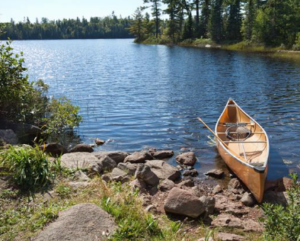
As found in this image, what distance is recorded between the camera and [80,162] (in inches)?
383

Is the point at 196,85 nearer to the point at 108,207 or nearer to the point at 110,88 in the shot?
the point at 110,88

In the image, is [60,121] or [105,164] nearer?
[105,164]

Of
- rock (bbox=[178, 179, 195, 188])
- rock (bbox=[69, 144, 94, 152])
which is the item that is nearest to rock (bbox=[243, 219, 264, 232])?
rock (bbox=[178, 179, 195, 188])

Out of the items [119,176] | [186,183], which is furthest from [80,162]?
[186,183]

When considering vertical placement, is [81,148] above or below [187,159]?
above

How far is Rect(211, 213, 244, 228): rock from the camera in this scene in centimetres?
747

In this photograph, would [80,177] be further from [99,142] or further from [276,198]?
[99,142]

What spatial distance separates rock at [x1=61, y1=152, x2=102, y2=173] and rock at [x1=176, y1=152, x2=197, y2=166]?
3864 millimetres

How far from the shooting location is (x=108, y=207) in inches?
240

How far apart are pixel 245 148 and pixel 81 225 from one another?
876 centimetres

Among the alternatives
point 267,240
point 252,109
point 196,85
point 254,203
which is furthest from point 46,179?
point 196,85

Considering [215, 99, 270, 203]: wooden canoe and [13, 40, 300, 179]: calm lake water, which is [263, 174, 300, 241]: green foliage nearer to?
[215, 99, 270, 203]: wooden canoe

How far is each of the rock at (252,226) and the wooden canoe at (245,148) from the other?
1512 mm

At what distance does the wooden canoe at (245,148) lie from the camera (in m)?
9.21
